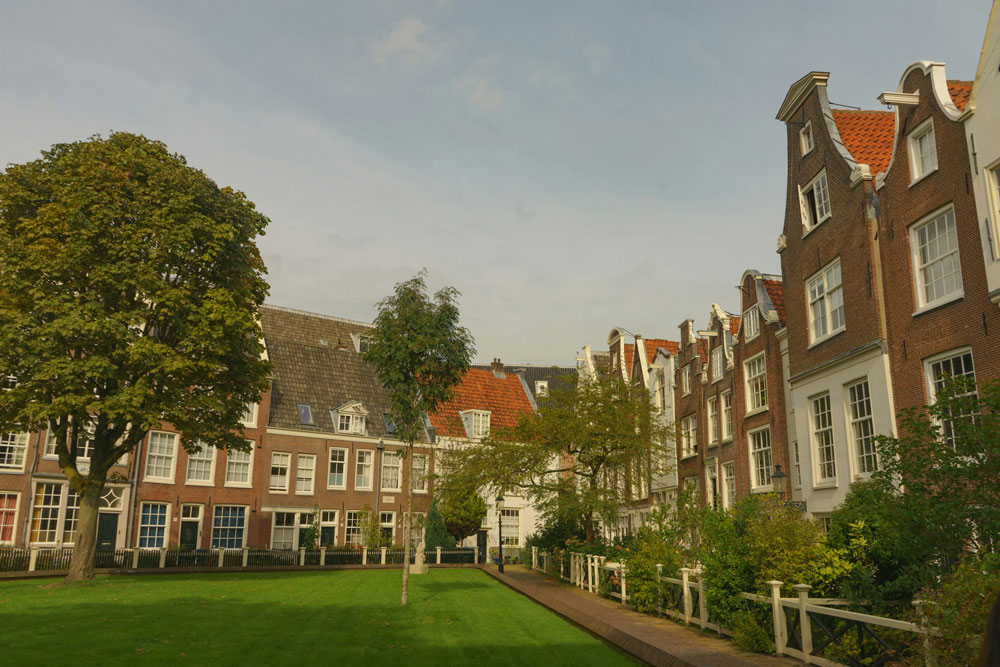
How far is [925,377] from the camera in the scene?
18.5 meters

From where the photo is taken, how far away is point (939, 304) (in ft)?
58.9

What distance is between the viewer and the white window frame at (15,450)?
121 feet

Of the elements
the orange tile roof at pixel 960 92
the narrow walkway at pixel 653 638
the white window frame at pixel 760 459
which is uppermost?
the orange tile roof at pixel 960 92

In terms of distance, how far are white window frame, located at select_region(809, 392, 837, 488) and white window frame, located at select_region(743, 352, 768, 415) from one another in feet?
16.5

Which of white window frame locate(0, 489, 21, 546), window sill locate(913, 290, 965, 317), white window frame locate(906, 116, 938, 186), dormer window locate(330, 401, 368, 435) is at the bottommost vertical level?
white window frame locate(0, 489, 21, 546)

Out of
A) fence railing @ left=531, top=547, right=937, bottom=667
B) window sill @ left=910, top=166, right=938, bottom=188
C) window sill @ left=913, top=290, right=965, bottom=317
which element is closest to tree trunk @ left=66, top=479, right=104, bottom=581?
fence railing @ left=531, top=547, right=937, bottom=667

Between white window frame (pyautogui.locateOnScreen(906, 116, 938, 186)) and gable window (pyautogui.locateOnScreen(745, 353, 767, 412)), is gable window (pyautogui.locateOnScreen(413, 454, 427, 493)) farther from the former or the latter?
white window frame (pyautogui.locateOnScreen(906, 116, 938, 186))

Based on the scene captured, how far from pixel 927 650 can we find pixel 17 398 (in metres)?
24.7

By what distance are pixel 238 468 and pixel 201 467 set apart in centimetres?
217

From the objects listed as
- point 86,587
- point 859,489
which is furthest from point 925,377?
point 86,587

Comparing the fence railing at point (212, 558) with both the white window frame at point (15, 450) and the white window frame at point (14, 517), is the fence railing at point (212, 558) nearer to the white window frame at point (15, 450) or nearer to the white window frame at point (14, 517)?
the white window frame at point (14, 517)

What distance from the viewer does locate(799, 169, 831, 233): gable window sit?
2378 cm

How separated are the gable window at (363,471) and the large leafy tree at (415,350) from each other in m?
29.9

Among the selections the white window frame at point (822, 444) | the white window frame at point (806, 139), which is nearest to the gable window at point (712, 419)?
the white window frame at point (822, 444)
